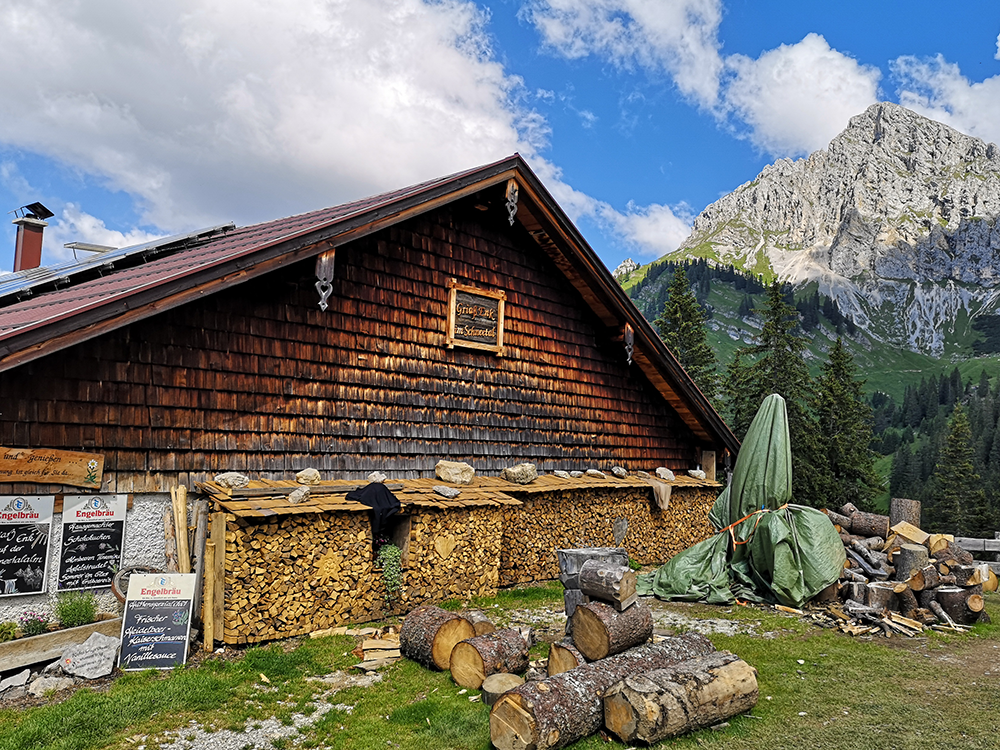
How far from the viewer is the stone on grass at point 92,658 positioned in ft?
21.0

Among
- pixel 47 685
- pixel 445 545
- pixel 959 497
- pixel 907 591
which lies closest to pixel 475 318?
pixel 445 545

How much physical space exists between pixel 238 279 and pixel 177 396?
1.65 m

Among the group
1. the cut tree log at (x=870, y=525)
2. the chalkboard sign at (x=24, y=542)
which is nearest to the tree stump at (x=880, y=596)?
the cut tree log at (x=870, y=525)

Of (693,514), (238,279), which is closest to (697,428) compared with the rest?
(693,514)

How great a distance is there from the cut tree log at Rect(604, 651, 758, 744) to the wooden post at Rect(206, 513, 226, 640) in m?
4.59

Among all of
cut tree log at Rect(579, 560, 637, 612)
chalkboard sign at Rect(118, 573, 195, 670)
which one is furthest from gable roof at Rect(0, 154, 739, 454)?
cut tree log at Rect(579, 560, 637, 612)

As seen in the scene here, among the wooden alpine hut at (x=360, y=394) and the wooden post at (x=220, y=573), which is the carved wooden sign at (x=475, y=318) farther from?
the wooden post at (x=220, y=573)

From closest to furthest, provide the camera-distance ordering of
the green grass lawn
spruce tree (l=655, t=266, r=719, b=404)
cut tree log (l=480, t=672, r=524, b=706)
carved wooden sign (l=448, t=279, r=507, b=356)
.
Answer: the green grass lawn, cut tree log (l=480, t=672, r=524, b=706), carved wooden sign (l=448, t=279, r=507, b=356), spruce tree (l=655, t=266, r=719, b=404)

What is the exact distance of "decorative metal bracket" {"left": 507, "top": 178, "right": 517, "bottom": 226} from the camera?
37.8 ft

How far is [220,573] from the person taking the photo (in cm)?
751

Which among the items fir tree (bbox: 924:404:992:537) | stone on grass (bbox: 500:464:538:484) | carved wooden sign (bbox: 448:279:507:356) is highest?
carved wooden sign (bbox: 448:279:507:356)

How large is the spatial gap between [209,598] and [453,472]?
425cm

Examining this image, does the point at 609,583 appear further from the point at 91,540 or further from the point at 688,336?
the point at 688,336

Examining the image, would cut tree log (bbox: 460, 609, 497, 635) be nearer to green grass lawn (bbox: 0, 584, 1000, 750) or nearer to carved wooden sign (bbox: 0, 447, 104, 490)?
green grass lawn (bbox: 0, 584, 1000, 750)
